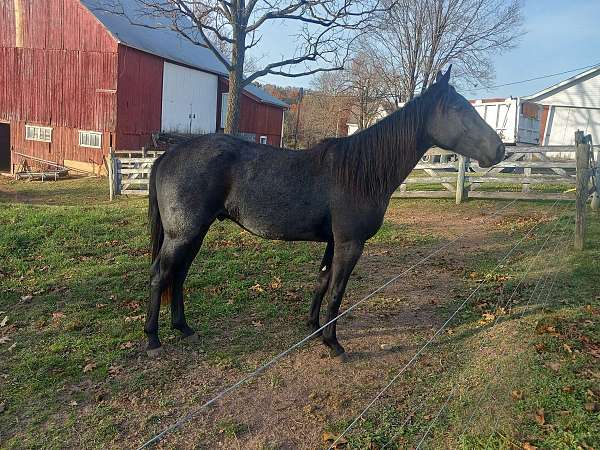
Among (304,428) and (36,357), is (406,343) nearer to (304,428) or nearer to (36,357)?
(304,428)

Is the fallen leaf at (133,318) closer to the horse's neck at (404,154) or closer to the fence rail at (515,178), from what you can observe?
the horse's neck at (404,154)

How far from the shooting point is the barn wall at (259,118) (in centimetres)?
Result: 3191

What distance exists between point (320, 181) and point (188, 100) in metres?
24.6

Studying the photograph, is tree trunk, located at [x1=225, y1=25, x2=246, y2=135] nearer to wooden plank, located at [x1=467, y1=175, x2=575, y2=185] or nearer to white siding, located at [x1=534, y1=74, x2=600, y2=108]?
wooden plank, located at [x1=467, y1=175, x2=575, y2=185]

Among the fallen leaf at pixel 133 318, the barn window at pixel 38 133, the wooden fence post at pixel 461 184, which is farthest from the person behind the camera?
the barn window at pixel 38 133

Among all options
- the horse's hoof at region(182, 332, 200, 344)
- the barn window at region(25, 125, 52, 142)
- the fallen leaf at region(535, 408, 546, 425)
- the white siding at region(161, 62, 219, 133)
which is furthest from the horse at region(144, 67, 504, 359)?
the barn window at region(25, 125, 52, 142)

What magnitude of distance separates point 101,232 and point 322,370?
19.6 ft

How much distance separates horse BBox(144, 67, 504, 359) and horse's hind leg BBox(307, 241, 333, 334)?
1.03 feet

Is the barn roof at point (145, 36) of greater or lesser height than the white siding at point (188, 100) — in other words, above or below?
above

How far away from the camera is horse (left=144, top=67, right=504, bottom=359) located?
395 cm

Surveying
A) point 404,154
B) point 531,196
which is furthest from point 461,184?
point 404,154

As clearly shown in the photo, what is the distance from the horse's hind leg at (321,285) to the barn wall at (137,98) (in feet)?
66.1

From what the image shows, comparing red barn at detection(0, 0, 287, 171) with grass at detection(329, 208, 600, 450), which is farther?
red barn at detection(0, 0, 287, 171)

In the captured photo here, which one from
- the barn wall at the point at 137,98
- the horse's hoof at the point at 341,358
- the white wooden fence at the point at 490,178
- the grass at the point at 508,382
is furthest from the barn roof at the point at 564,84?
the horse's hoof at the point at 341,358
